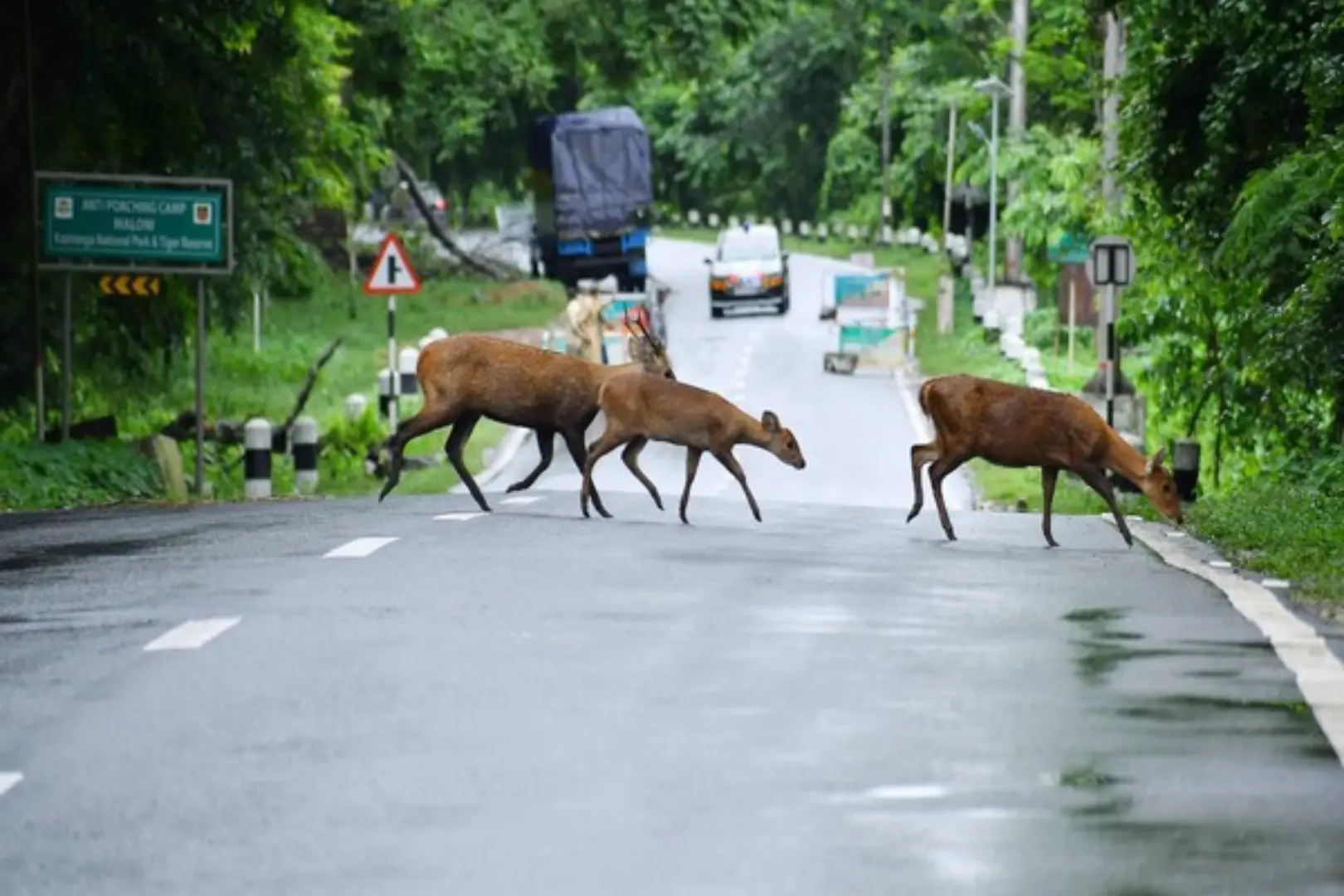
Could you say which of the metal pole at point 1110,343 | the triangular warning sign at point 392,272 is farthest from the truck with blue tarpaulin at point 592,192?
the metal pole at point 1110,343

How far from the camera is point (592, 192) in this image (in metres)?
78.2

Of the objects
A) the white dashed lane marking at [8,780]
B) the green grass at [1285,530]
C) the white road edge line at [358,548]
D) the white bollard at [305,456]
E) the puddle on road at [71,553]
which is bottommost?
the white bollard at [305,456]

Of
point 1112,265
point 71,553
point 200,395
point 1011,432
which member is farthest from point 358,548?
point 1112,265

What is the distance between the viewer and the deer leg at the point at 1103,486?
2047 cm

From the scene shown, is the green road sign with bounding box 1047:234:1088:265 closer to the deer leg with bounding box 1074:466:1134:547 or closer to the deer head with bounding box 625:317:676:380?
the deer head with bounding box 625:317:676:380

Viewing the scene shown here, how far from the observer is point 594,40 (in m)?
49.6

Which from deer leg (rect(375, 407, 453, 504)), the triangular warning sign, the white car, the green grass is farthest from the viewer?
the white car

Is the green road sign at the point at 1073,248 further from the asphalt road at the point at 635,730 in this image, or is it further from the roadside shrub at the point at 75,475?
the asphalt road at the point at 635,730

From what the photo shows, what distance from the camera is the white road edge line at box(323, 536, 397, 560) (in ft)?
50.3

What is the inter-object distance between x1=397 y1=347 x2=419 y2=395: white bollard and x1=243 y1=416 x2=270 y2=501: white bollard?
1768 centimetres

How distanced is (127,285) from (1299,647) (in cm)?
2502

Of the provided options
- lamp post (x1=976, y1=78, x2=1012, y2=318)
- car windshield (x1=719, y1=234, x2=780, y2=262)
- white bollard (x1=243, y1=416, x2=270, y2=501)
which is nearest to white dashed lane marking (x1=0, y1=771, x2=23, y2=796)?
white bollard (x1=243, y1=416, x2=270, y2=501)

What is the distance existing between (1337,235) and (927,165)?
254 ft

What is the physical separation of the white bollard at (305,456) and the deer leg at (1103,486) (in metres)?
15.4
